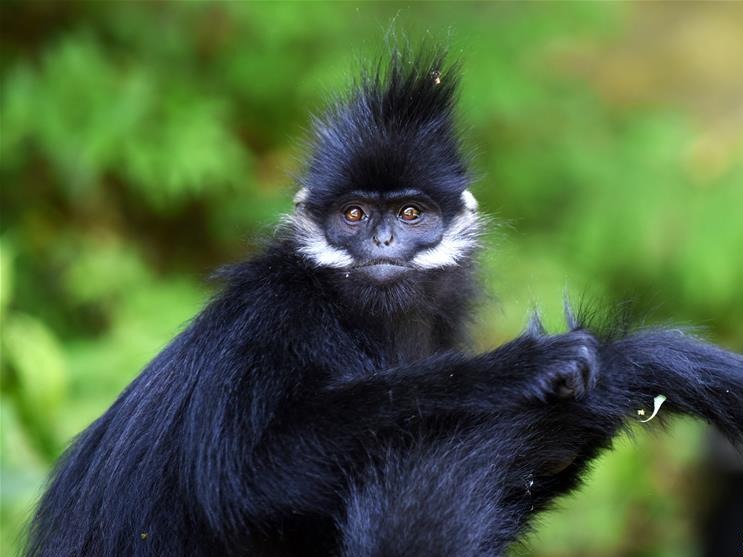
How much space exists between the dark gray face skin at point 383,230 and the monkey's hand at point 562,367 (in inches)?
31.7

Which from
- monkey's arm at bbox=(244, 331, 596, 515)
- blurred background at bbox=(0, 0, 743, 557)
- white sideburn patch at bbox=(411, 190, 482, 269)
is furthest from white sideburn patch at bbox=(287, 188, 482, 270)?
blurred background at bbox=(0, 0, 743, 557)

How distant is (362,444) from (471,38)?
17.9ft

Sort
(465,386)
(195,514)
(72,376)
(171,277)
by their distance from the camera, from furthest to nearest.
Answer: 1. (171,277)
2. (72,376)
3. (195,514)
4. (465,386)

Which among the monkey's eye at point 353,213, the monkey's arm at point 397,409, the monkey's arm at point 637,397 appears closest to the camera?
the monkey's arm at point 397,409

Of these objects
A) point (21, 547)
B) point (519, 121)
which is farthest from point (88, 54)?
point (21, 547)

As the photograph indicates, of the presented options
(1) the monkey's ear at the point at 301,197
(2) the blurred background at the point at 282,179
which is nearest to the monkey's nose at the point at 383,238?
(1) the monkey's ear at the point at 301,197

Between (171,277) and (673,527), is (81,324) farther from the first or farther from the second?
(673,527)

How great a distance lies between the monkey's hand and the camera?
11.3ft

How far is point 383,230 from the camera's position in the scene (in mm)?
4145

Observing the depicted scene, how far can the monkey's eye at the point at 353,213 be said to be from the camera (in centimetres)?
423

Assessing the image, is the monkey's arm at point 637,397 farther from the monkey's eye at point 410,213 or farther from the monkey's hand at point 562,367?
the monkey's eye at point 410,213

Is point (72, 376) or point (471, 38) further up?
point (471, 38)

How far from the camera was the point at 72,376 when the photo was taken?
277 inches

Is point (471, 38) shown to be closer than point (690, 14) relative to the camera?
Yes
